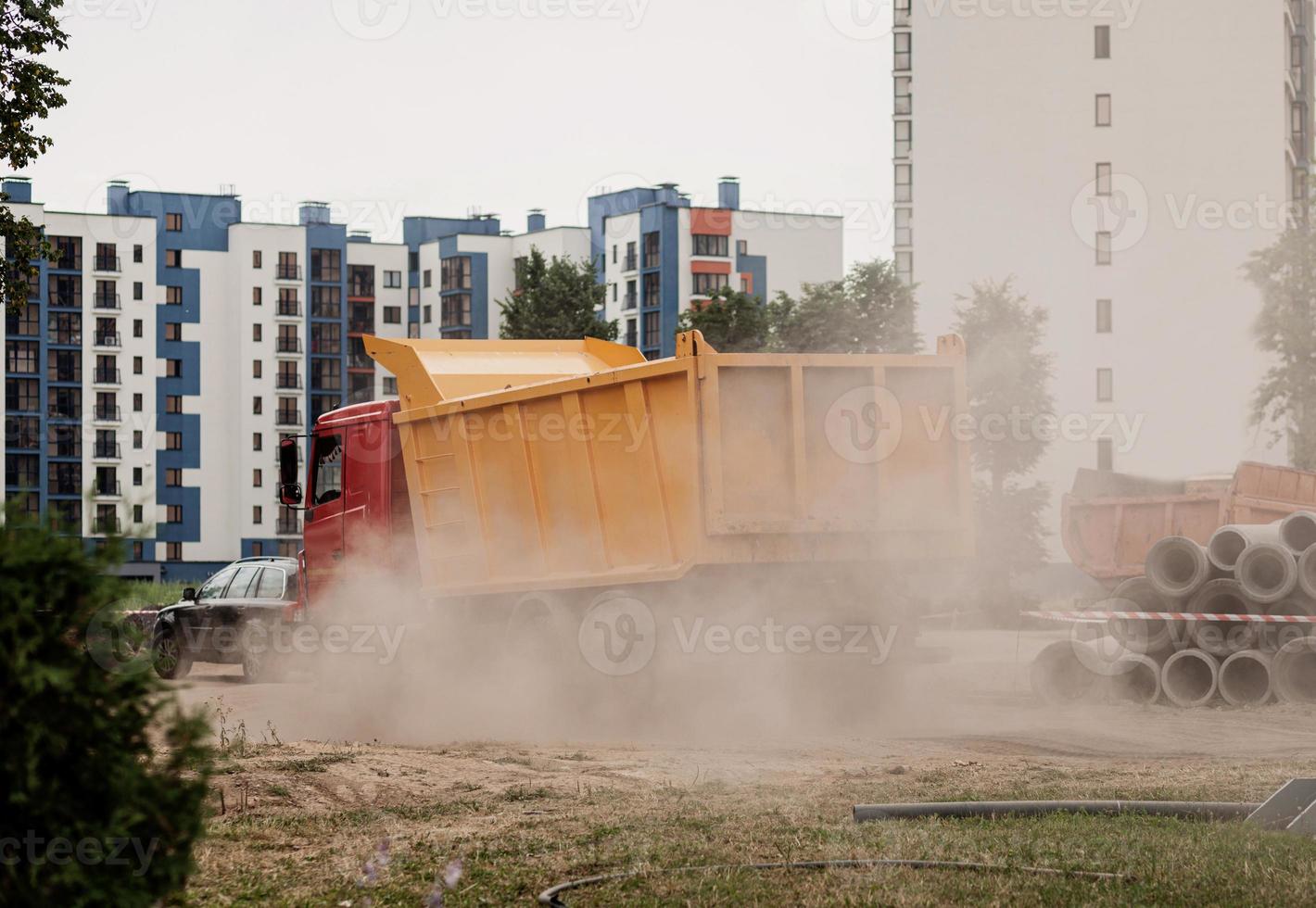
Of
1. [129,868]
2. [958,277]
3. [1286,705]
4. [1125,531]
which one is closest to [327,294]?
[958,277]

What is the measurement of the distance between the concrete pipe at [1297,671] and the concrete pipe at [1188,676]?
1.96ft

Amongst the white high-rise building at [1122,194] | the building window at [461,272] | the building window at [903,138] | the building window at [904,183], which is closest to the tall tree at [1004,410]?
the white high-rise building at [1122,194]

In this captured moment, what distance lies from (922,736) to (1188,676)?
3.91 metres

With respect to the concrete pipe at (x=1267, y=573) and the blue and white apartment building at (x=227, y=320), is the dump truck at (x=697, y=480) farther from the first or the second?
the blue and white apartment building at (x=227, y=320)

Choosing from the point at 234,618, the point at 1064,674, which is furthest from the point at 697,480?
the point at 234,618

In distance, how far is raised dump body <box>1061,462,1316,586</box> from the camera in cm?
2052

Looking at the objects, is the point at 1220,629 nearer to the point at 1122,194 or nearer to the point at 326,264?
the point at 1122,194

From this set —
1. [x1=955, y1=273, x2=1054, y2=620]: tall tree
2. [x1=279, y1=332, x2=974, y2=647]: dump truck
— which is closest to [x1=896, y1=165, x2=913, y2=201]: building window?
[x1=955, y1=273, x2=1054, y2=620]: tall tree

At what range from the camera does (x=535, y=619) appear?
48.3ft

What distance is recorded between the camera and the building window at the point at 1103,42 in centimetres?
Answer: 6462

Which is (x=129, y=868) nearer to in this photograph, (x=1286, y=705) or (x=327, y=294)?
(x=1286, y=705)

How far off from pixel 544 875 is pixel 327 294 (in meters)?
102

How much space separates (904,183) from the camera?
226 ft

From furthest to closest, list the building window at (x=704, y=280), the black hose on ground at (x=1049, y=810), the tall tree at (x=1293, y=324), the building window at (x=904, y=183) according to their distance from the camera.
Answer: the building window at (x=704, y=280), the building window at (x=904, y=183), the tall tree at (x=1293, y=324), the black hose on ground at (x=1049, y=810)
